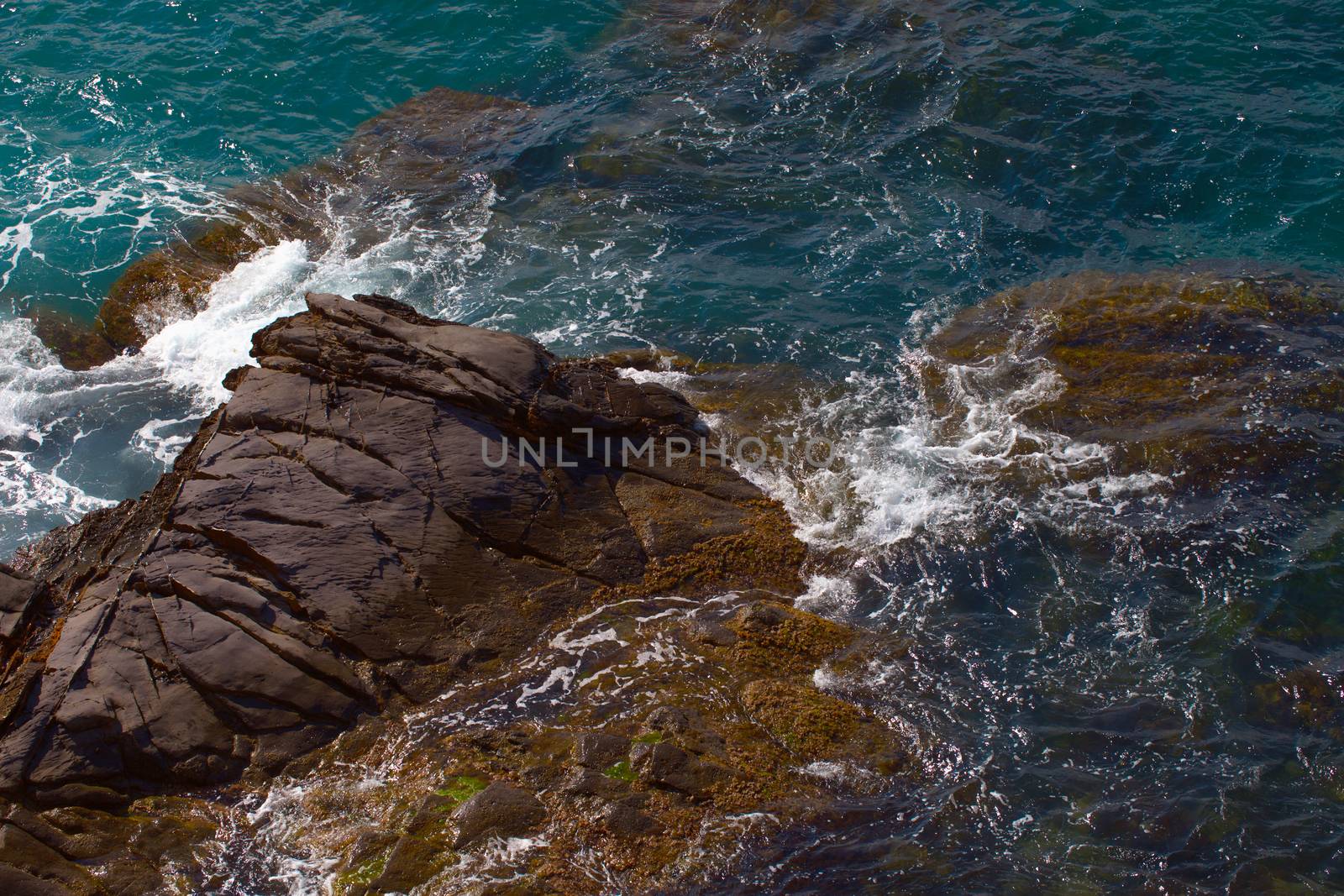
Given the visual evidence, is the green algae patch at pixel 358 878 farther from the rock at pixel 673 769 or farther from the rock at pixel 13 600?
the rock at pixel 13 600

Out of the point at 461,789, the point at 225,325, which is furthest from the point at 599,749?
the point at 225,325

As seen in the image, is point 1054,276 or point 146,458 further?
point 1054,276

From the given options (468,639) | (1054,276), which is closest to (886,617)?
(468,639)

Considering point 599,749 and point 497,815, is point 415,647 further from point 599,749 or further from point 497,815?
point 599,749

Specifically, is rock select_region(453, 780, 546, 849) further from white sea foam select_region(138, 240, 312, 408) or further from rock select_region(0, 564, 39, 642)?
white sea foam select_region(138, 240, 312, 408)

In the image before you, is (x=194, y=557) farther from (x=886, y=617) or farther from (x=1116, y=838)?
(x=1116, y=838)

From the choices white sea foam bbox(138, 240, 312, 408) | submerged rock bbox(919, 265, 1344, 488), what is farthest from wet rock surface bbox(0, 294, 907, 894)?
submerged rock bbox(919, 265, 1344, 488)

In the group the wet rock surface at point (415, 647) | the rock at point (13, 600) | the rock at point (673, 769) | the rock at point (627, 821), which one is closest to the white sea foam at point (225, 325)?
the wet rock surface at point (415, 647)
